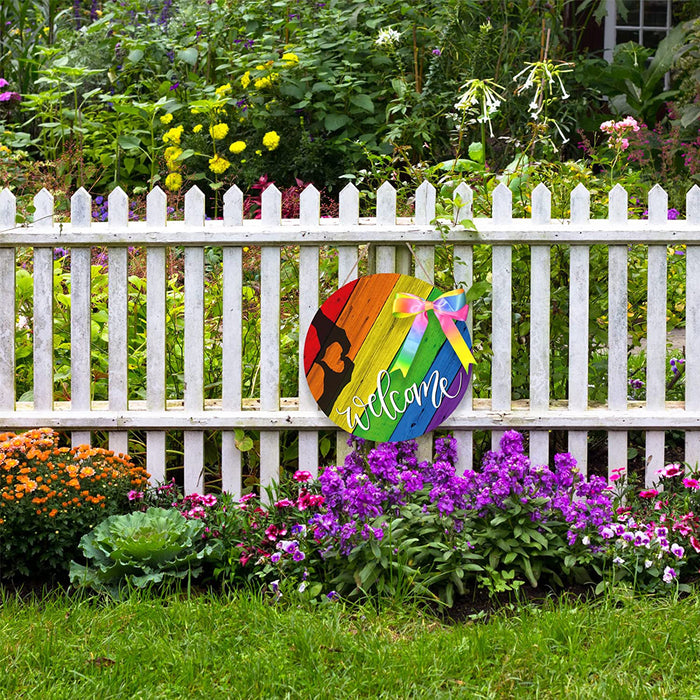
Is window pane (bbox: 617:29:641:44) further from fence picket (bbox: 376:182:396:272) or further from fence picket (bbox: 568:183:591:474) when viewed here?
fence picket (bbox: 376:182:396:272)

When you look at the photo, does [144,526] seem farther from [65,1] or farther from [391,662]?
[65,1]

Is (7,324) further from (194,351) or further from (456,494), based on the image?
(456,494)

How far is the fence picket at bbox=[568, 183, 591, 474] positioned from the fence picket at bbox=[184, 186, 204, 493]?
56.1 inches

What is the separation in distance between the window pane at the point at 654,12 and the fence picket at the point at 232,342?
8809 mm

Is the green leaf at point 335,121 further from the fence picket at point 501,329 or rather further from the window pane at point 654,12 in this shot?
the window pane at point 654,12

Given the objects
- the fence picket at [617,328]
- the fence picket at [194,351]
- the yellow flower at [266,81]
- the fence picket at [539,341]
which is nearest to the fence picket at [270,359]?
the fence picket at [194,351]

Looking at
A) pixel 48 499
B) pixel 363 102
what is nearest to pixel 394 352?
pixel 48 499

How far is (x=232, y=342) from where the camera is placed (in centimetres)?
383

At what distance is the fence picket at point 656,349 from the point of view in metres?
3.81

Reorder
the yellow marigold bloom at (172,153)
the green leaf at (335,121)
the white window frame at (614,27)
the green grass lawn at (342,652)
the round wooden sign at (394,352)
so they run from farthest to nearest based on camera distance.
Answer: the white window frame at (614,27) → the green leaf at (335,121) → the yellow marigold bloom at (172,153) → the round wooden sign at (394,352) → the green grass lawn at (342,652)

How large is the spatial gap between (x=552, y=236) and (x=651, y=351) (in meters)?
0.61

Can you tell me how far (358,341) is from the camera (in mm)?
3752

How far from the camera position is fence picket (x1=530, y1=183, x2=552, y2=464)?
3.79 meters

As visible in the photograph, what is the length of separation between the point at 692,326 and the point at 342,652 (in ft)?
6.49
